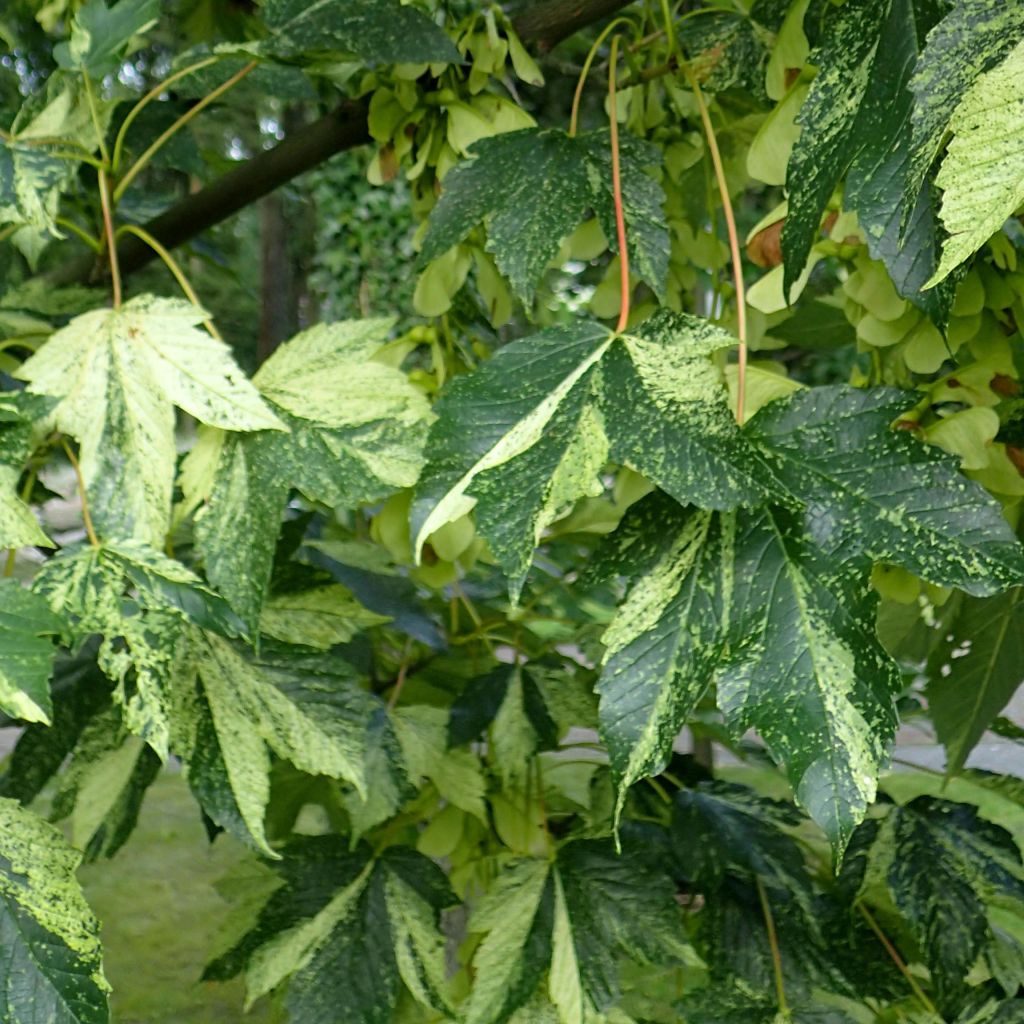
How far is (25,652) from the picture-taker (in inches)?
10.9

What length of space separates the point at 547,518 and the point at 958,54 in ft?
0.49

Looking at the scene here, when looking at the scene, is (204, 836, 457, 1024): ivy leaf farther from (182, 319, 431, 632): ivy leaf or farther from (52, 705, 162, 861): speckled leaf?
(182, 319, 431, 632): ivy leaf

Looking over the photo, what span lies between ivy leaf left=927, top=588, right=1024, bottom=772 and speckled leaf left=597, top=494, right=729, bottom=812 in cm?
19

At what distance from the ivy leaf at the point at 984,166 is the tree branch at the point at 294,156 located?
225mm

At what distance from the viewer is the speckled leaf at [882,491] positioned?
27cm

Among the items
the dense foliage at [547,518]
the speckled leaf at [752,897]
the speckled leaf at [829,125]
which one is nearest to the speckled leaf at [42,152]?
the dense foliage at [547,518]

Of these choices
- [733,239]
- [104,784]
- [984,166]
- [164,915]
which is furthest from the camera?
[164,915]

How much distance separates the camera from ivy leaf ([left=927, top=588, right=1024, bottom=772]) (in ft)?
1.48

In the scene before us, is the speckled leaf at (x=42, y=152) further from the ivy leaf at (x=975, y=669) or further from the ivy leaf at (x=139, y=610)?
the ivy leaf at (x=975, y=669)

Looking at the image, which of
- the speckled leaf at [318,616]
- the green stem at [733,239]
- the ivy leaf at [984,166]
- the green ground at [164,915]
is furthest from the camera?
the green ground at [164,915]

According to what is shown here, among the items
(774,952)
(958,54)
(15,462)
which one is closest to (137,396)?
(15,462)

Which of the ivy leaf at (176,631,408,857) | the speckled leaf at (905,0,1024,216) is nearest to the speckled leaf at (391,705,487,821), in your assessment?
the ivy leaf at (176,631,408,857)

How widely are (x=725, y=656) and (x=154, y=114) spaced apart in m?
0.47

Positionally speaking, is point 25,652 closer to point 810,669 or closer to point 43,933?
point 43,933
